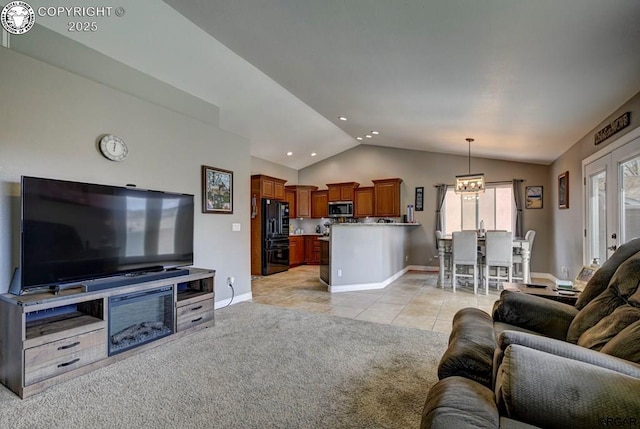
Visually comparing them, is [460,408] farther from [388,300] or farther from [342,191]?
[342,191]

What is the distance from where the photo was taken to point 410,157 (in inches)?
322

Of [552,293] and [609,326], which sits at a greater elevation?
[609,326]

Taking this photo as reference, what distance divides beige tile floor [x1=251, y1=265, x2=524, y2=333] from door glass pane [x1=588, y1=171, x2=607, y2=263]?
148cm

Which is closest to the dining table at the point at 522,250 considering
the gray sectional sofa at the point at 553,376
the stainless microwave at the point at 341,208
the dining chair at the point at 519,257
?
the dining chair at the point at 519,257

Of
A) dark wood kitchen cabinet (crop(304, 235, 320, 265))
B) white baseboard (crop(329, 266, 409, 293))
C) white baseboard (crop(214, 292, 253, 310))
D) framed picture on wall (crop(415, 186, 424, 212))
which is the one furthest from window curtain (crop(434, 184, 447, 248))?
white baseboard (crop(214, 292, 253, 310))

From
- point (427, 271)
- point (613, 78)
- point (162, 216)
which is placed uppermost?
point (613, 78)

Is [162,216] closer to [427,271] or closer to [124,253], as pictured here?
[124,253]

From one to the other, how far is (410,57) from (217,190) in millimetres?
2953

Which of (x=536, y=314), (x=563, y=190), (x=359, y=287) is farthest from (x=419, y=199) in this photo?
(x=536, y=314)

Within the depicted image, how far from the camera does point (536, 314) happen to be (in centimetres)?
206

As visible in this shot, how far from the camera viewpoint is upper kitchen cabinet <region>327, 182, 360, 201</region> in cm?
877

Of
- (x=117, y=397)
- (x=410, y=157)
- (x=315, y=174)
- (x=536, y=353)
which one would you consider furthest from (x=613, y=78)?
(x=315, y=174)

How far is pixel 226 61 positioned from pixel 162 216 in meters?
2.06

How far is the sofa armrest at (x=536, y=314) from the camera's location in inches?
77.6
